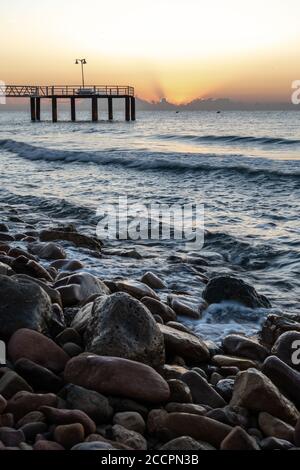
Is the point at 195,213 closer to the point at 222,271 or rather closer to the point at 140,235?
the point at 140,235

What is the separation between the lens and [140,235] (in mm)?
9328

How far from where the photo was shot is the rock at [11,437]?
8.33 feet

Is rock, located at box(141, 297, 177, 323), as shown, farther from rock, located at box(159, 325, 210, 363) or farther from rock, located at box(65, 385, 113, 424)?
rock, located at box(65, 385, 113, 424)

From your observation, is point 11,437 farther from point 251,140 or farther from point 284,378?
point 251,140

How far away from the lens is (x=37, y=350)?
348cm

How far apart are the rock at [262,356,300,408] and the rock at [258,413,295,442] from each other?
1.45 feet

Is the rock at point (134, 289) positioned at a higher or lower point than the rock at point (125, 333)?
lower

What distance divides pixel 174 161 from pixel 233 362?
16683mm

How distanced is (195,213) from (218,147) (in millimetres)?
18709

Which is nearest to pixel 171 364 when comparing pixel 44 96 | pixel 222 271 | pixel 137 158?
pixel 222 271

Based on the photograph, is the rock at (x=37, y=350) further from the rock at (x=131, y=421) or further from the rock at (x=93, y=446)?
the rock at (x=93, y=446)

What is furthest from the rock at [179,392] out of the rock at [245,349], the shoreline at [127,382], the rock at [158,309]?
the rock at [158,309]

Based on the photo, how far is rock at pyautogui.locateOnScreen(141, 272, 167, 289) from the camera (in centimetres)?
626

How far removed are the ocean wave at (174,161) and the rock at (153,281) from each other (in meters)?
10.7
